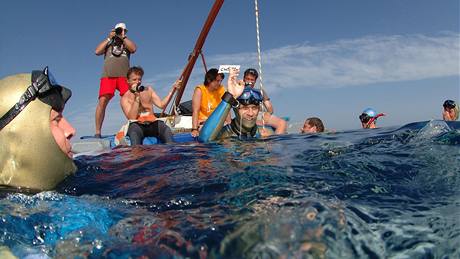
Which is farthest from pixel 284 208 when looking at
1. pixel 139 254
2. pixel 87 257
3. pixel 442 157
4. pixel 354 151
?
pixel 354 151

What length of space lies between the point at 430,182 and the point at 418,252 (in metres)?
1.14

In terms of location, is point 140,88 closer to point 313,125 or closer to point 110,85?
point 110,85

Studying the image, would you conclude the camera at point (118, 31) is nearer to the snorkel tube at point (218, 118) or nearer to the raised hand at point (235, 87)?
the raised hand at point (235, 87)

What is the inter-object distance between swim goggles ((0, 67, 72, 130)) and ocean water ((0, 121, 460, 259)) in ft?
1.67

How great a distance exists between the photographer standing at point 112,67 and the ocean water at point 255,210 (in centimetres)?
464

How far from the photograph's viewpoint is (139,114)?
677 cm

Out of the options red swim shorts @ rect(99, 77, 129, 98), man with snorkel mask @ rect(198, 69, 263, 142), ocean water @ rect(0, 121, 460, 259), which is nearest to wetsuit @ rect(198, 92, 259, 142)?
man with snorkel mask @ rect(198, 69, 263, 142)

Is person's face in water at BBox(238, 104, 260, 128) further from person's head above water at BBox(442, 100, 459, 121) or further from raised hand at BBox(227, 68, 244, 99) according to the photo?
person's head above water at BBox(442, 100, 459, 121)

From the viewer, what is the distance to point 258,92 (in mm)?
5617

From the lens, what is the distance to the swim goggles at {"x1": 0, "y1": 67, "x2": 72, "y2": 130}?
2330mm

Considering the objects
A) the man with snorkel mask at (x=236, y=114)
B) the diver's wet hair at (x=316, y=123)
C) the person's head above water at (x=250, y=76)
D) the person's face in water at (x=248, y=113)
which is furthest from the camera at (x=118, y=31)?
the diver's wet hair at (x=316, y=123)

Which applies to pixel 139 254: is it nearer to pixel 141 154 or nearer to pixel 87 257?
pixel 87 257

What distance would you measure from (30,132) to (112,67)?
5717mm

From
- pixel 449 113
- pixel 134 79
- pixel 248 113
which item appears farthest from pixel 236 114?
pixel 449 113
